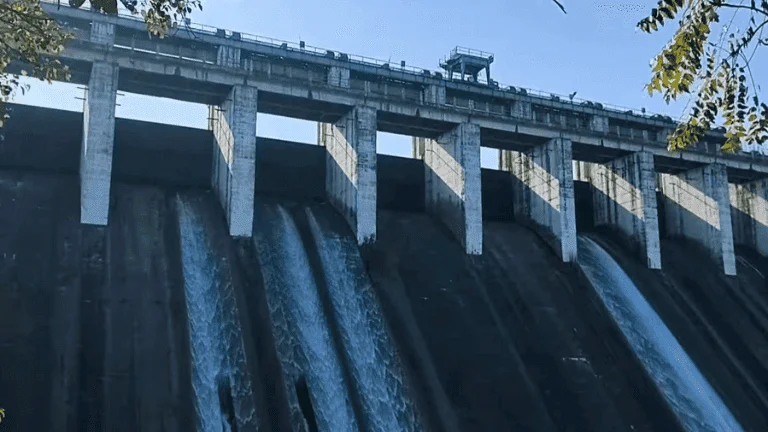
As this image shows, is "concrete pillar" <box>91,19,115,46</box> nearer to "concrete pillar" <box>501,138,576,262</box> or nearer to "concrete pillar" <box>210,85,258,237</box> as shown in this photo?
"concrete pillar" <box>210,85,258,237</box>

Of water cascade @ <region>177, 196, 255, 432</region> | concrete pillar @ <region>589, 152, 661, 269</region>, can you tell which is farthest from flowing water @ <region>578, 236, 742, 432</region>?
water cascade @ <region>177, 196, 255, 432</region>

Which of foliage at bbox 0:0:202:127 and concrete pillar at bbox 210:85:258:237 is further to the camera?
concrete pillar at bbox 210:85:258:237

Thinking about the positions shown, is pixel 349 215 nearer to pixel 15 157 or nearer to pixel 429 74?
pixel 429 74

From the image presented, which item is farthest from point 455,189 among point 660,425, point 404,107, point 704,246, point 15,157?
point 15,157

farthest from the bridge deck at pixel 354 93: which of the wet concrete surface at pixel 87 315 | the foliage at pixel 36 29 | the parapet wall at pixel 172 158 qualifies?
the foliage at pixel 36 29

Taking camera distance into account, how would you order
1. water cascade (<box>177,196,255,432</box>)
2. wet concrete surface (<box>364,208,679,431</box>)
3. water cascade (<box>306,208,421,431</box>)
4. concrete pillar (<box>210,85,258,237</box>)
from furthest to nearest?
concrete pillar (<box>210,85,258,237</box>), wet concrete surface (<box>364,208,679,431</box>), water cascade (<box>306,208,421,431</box>), water cascade (<box>177,196,255,432</box>)

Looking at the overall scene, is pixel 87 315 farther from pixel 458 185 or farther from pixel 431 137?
pixel 431 137
